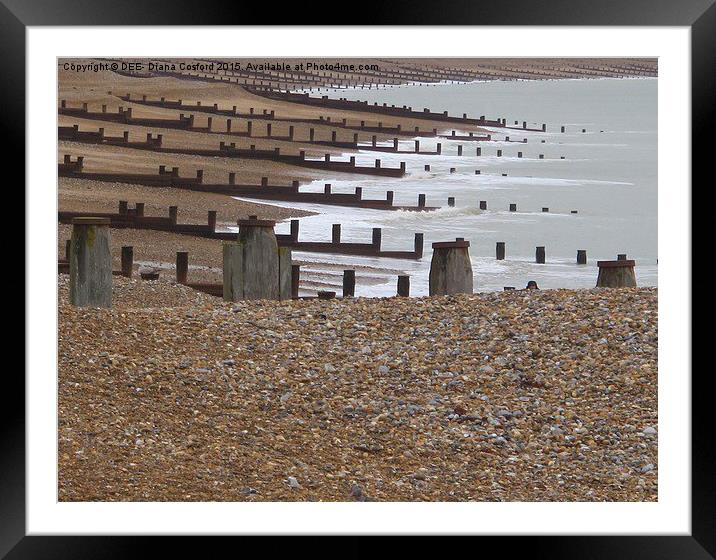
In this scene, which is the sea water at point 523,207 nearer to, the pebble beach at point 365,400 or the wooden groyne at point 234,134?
the wooden groyne at point 234,134

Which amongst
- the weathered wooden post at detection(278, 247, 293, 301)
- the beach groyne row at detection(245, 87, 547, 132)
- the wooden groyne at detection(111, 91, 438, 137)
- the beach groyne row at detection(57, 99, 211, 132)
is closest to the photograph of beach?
the weathered wooden post at detection(278, 247, 293, 301)

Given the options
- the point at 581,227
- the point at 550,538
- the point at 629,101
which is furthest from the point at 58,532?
the point at 629,101

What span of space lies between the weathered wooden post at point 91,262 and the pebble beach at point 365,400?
229mm

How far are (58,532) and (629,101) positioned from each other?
50.6 m

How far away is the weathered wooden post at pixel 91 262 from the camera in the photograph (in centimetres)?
934

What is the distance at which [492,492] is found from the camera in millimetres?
7059

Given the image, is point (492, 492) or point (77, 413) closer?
point (492, 492)

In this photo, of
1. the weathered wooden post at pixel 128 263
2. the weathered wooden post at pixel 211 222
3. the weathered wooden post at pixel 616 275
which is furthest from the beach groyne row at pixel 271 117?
the weathered wooden post at pixel 616 275

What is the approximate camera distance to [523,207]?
2134cm
